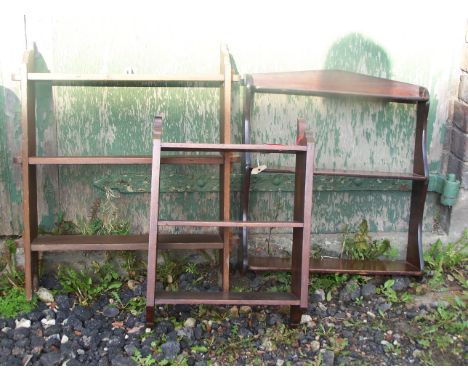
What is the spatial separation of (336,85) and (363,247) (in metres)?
0.90

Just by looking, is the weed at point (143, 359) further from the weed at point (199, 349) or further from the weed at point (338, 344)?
the weed at point (338, 344)

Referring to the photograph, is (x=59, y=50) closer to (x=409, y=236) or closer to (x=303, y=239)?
(x=303, y=239)

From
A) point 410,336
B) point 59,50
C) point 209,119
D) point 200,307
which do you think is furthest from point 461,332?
point 59,50

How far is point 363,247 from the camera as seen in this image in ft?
11.1

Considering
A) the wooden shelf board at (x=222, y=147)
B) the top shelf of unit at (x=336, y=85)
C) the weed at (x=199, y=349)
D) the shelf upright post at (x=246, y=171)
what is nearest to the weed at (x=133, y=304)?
the weed at (x=199, y=349)

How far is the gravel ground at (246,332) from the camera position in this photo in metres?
2.65

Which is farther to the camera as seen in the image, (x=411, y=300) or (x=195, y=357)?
(x=411, y=300)

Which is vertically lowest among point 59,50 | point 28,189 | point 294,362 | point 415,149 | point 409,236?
point 294,362

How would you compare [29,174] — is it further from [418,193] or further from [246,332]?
[418,193]

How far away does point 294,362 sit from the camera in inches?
104

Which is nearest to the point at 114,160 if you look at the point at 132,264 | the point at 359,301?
the point at 132,264

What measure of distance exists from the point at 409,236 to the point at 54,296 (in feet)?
6.29

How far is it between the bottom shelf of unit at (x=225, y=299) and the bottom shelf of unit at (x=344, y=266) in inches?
13.2

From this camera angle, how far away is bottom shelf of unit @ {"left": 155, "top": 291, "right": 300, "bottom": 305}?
8.99ft
